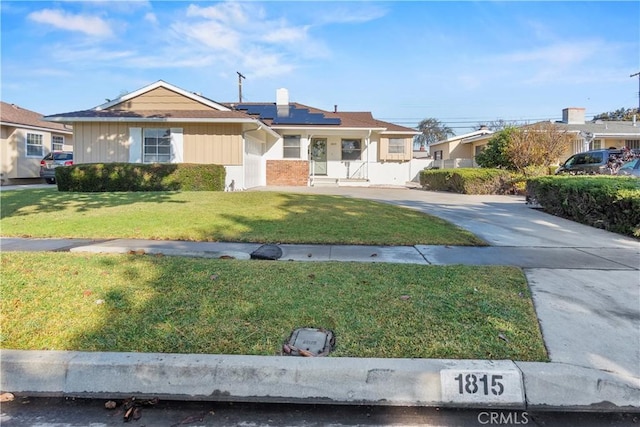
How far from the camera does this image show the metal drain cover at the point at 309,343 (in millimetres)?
3424

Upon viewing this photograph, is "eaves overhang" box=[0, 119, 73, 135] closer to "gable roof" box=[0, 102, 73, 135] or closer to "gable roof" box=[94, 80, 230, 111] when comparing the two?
"gable roof" box=[0, 102, 73, 135]

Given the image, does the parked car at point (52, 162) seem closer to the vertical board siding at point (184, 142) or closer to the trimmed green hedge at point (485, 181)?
the vertical board siding at point (184, 142)

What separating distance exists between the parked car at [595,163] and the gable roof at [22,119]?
25.1m

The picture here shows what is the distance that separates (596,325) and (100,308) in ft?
15.6

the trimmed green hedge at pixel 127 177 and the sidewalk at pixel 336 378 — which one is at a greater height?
the trimmed green hedge at pixel 127 177

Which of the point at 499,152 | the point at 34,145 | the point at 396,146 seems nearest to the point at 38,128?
the point at 34,145

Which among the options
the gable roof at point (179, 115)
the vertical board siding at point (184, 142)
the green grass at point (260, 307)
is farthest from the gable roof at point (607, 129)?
the green grass at point (260, 307)

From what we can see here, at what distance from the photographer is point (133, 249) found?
684 centimetres

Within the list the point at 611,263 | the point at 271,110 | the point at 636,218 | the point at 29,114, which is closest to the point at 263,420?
the point at 611,263

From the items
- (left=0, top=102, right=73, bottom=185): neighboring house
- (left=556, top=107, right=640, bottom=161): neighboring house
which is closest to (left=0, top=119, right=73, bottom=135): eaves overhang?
(left=0, top=102, right=73, bottom=185): neighboring house

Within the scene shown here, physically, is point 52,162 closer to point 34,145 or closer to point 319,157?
point 34,145

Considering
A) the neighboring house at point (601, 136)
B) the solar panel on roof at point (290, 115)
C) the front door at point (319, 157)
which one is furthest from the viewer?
the neighboring house at point (601, 136)

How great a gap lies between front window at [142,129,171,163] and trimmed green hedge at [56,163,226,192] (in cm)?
270

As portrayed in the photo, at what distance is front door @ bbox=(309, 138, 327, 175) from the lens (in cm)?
2539
